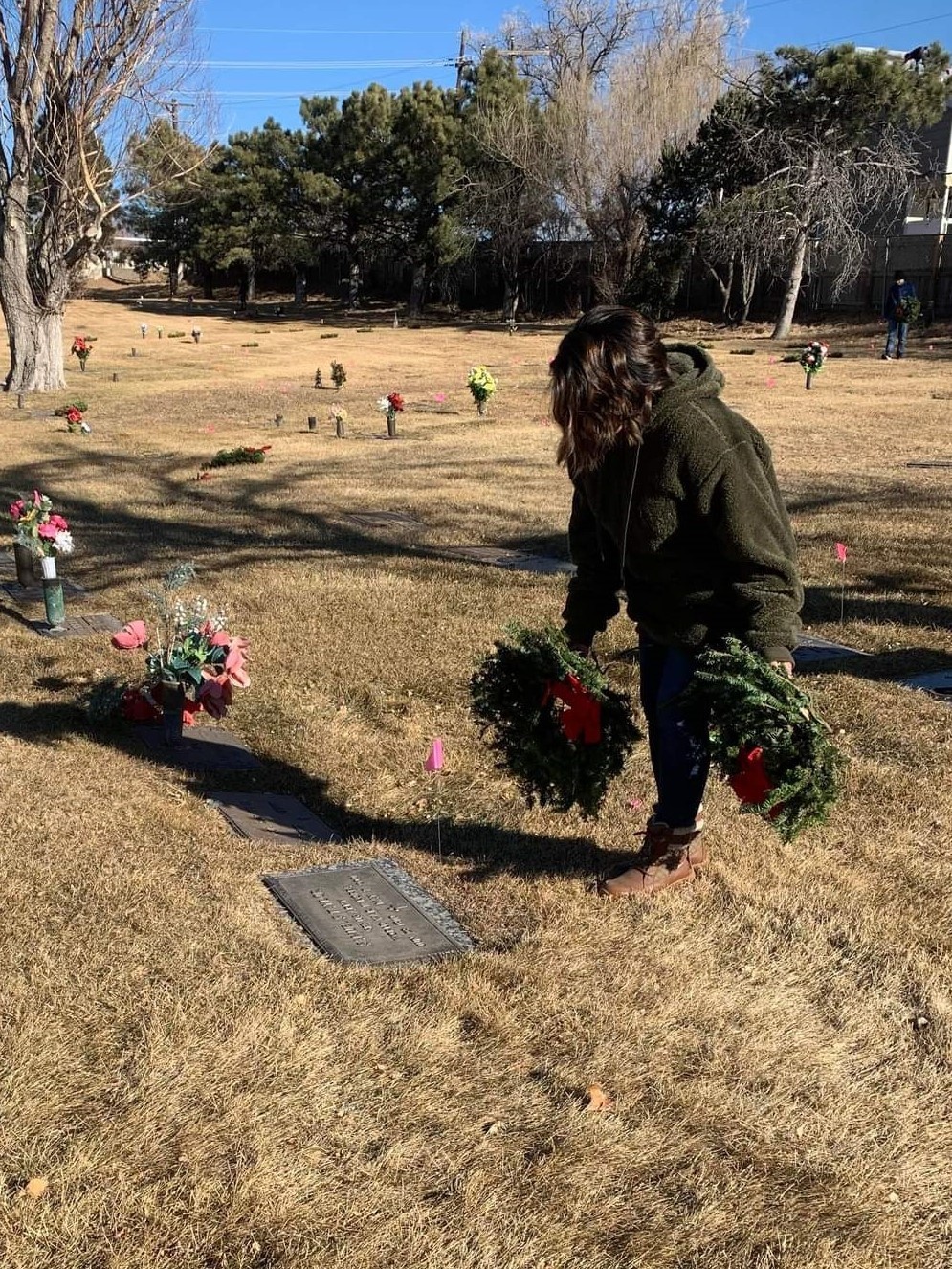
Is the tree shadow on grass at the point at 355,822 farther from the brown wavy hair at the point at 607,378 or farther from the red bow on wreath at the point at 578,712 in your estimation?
the brown wavy hair at the point at 607,378

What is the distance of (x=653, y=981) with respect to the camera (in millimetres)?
3102

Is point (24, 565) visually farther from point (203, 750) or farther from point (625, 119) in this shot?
point (625, 119)

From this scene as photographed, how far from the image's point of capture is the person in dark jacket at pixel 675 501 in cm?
296

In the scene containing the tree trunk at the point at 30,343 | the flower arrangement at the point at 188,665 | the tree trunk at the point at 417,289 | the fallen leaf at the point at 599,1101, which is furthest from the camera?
the tree trunk at the point at 417,289

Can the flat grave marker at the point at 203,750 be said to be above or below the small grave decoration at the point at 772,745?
below

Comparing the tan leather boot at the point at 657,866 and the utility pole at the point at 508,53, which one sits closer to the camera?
the tan leather boot at the point at 657,866

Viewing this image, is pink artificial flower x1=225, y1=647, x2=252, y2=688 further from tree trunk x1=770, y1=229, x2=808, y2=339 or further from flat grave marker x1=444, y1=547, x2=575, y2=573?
tree trunk x1=770, y1=229, x2=808, y2=339

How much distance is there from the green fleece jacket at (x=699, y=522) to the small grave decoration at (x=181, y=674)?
2332 millimetres

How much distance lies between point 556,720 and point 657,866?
0.59 metres

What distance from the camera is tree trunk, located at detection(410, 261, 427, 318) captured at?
164ft

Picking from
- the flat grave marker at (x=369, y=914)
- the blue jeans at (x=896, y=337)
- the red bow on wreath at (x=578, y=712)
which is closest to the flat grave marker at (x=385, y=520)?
the flat grave marker at (x=369, y=914)

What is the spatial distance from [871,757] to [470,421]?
13.8 m

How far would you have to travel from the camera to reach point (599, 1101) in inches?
102

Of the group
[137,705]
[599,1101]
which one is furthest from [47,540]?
[599,1101]
